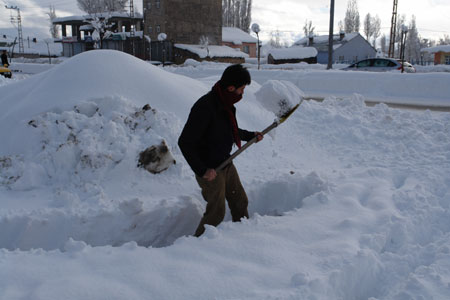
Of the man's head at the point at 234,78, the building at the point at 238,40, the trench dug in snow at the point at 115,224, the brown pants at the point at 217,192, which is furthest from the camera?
the building at the point at 238,40

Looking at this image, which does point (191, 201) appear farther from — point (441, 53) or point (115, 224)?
point (441, 53)

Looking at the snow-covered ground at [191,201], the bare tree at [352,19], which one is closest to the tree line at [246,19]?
the bare tree at [352,19]

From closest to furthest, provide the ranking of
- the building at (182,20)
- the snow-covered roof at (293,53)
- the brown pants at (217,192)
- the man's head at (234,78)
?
the man's head at (234,78) < the brown pants at (217,192) < the snow-covered roof at (293,53) < the building at (182,20)

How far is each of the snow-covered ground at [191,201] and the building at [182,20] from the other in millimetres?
33989

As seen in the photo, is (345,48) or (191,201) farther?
(345,48)

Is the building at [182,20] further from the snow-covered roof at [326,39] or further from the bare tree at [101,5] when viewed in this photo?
the bare tree at [101,5]

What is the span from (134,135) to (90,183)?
0.81 meters

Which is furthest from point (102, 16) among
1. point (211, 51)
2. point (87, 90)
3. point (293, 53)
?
point (87, 90)

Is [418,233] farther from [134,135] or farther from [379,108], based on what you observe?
[379,108]

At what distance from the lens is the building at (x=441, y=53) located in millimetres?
39156

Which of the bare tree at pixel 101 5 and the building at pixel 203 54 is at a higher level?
the bare tree at pixel 101 5

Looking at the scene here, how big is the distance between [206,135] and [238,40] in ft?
152

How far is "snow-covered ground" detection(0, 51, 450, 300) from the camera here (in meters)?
2.37

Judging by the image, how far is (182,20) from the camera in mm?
39344
